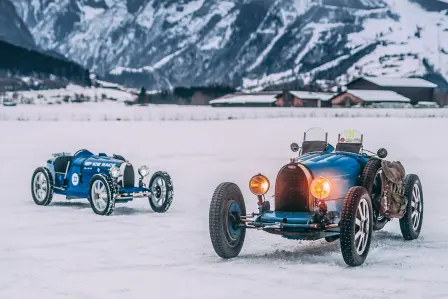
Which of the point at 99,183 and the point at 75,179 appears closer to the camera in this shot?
the point at 99,183

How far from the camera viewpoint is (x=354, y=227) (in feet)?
36.9

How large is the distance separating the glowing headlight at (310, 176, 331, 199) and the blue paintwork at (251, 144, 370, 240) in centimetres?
32

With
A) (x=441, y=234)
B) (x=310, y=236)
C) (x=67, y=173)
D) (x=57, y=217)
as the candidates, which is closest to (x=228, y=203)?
(x=310, y=236)

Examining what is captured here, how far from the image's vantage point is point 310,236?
38.0 feet

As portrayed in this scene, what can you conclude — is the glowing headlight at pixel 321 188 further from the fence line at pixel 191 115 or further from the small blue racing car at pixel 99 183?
the fence line at pixel 191 115

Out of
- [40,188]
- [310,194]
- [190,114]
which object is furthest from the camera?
[190,114]

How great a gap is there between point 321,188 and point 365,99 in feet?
563

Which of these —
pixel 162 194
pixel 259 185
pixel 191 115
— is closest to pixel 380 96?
pixel 191 115

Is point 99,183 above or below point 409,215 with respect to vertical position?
above

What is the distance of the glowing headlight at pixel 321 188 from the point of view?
11648mm

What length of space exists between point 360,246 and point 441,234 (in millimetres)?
3516

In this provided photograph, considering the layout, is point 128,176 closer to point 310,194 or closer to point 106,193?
point 106,193

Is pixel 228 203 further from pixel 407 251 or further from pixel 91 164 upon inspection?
pixel 91 164

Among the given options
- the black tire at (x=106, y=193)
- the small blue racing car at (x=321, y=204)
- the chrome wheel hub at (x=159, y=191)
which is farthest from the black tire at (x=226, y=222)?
the chrome wheel hub at (x=159, y=191)
